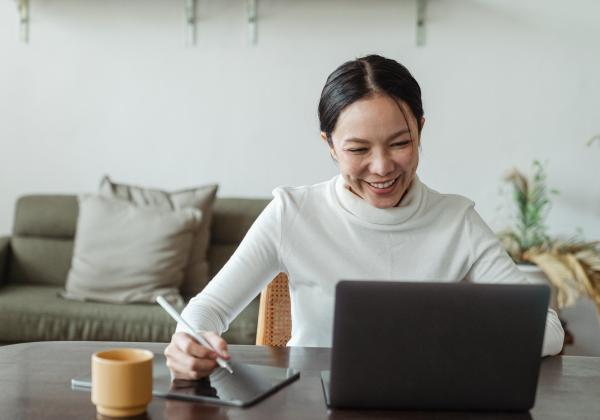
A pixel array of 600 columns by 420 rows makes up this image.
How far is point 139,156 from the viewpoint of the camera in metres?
3.43

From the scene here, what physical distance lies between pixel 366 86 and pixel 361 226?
268 millimetres

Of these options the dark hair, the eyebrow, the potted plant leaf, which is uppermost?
the dark hair

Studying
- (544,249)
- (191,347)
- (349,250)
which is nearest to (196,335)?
(191,347)

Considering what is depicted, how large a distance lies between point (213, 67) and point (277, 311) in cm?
205

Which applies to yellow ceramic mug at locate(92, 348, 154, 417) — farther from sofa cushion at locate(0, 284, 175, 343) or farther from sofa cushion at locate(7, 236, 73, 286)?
sofa cushion at locate(7, 236, 73, 286)

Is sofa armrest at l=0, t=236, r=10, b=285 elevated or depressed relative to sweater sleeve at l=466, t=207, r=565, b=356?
depressed

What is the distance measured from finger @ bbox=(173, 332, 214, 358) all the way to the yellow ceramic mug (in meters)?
0.14

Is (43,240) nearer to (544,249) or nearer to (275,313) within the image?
(275,313)

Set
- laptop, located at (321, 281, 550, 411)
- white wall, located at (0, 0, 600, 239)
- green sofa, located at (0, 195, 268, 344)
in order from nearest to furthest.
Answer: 1. laptop, located at (321, 281, 550, 411)
2. green sofa, located at (0, 195, 268, 344)
3. white wall, located at (0, 0, 600, 239)

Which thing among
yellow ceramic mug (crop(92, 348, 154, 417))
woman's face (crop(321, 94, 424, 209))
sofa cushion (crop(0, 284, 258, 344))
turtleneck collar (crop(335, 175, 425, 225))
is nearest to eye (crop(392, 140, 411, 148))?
woman's face (crop(321, 94, 424, 209))

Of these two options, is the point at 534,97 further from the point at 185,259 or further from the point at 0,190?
the point at 0,190

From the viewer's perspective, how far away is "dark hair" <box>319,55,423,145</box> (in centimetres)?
135

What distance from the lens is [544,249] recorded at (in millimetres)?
3018

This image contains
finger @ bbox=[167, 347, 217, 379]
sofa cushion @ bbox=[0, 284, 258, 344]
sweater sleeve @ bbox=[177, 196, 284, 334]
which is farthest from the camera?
sofa cushion @ bbox=[0, 284, 258, 344]
